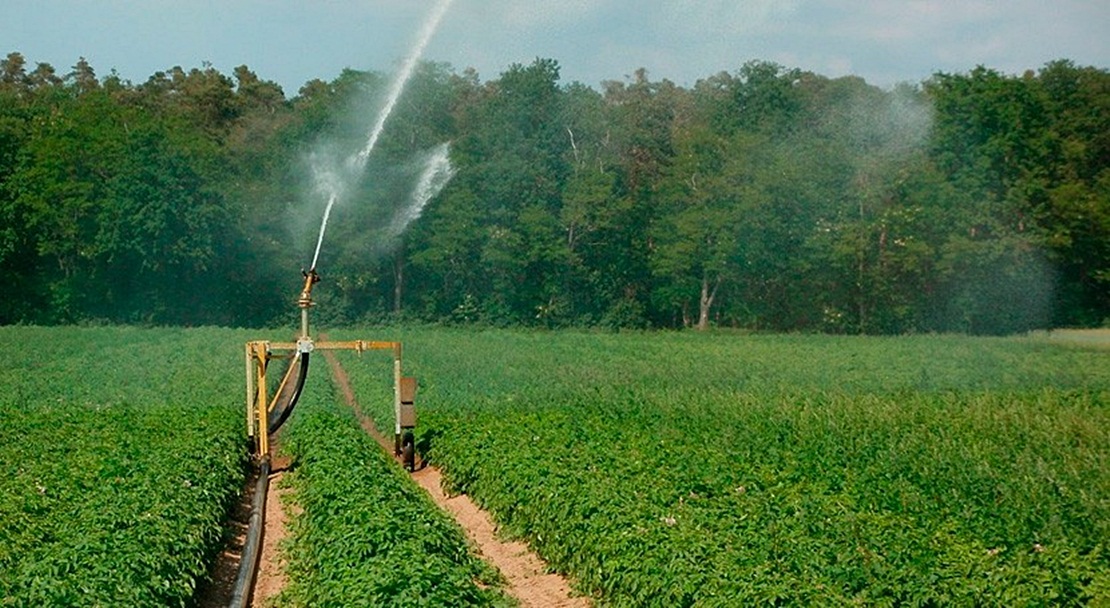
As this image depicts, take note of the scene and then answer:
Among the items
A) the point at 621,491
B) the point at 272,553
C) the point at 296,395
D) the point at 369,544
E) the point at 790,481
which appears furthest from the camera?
the point at 296,395

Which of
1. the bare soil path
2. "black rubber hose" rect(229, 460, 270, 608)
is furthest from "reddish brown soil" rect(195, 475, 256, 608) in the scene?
the bare soil path

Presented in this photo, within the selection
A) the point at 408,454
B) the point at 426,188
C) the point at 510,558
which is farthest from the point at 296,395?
the point at 426,188

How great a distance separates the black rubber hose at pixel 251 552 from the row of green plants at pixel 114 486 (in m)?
0.35

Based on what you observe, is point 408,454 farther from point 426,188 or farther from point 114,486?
point 426,188

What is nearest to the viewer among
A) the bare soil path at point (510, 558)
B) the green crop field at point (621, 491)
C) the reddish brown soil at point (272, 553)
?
the green crop field at point (621, 491)

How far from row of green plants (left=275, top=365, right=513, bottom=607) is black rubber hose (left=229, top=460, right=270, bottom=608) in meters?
0.37

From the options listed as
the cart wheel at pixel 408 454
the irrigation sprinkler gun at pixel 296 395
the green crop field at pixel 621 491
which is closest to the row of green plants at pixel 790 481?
the green crop field at pixel 621 491

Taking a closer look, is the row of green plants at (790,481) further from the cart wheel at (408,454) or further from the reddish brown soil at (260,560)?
the reddish brown soil at (260,560)

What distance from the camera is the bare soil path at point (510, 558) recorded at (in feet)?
41.5

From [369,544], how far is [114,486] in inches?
156

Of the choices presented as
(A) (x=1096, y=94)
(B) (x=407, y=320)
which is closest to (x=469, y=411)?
(B) (x=407, y=320)

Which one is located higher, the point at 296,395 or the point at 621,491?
the point at 296,395

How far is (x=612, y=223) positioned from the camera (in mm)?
68750

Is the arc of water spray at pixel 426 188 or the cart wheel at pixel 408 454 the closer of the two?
the cart wheel at pixel 408 454
